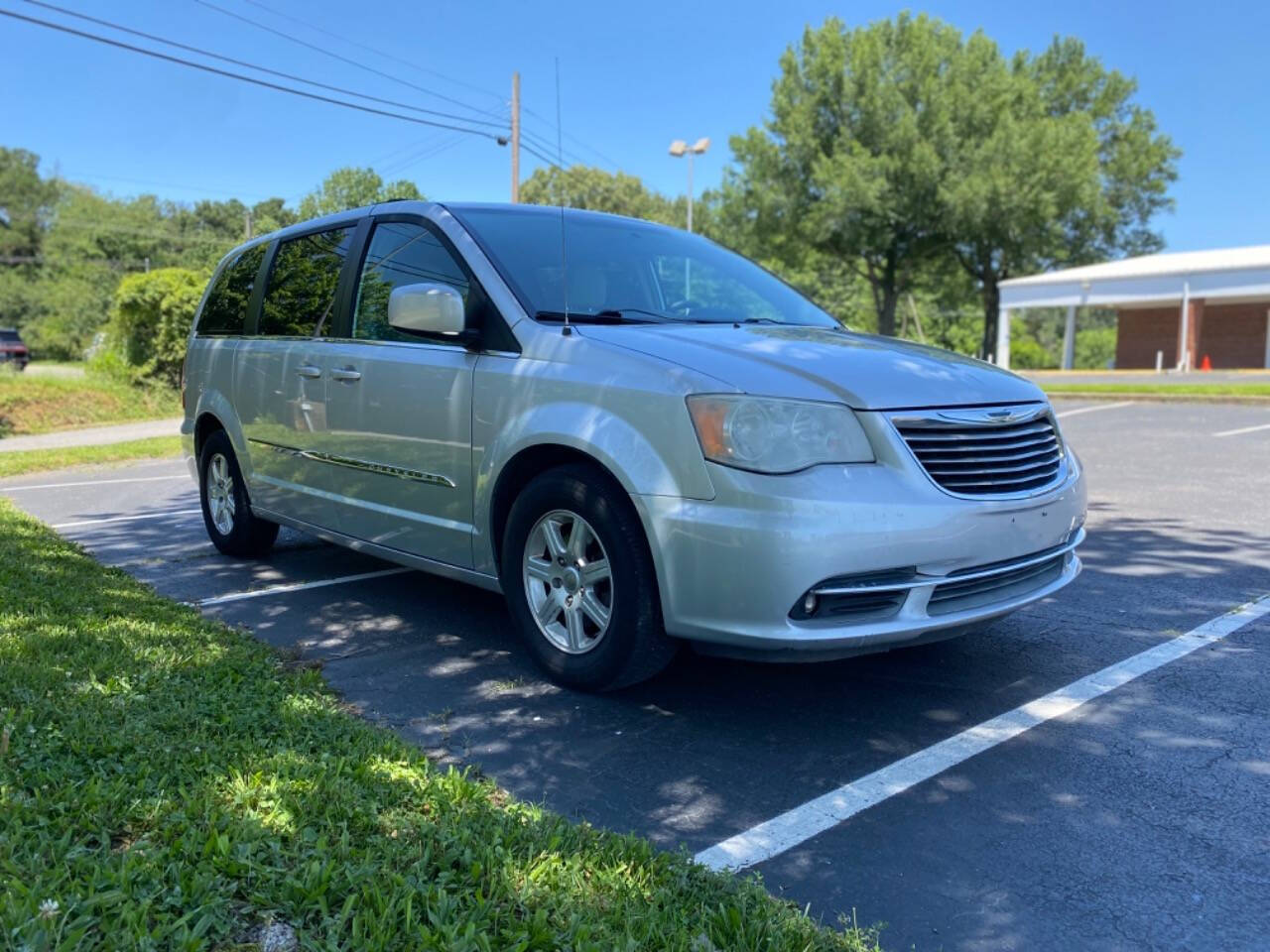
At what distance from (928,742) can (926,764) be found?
0.19 metres

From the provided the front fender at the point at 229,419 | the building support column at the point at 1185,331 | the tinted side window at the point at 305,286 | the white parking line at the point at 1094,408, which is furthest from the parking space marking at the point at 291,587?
the building support column at the point at 1185,331

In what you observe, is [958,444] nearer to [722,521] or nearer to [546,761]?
[722,521]

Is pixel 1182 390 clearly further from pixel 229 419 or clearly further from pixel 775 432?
pixel 775 432

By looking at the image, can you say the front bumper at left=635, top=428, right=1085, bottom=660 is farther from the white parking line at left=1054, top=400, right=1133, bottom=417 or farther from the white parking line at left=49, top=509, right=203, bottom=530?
the white parking line at left=1054, top=400, right=1133, bottom=417

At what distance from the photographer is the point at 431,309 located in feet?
13.1

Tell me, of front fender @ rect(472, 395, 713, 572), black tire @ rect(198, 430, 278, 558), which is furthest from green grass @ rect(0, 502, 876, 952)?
black tire @ rect(198, 430, 278, 558)

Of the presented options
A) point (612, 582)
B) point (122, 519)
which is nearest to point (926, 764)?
point (612, 582)

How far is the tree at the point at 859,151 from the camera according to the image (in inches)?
1307

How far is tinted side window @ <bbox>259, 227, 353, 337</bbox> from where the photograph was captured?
505cm

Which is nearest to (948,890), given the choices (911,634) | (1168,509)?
(911,634)

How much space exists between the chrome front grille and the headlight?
0.20 m

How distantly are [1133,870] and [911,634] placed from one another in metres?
0.92

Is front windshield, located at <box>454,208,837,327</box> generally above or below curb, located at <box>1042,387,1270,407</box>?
above

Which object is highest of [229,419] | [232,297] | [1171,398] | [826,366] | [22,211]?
[22,211]
